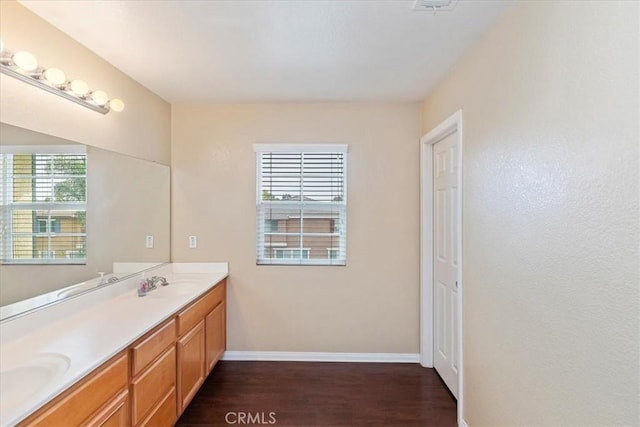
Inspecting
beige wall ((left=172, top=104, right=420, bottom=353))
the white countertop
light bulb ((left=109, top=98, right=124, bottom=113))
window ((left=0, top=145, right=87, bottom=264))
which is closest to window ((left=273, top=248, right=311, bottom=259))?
beige wall ((left=172, top=104, right=420, bottom=353))

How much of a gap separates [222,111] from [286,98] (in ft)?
2.20

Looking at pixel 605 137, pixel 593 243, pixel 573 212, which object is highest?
pixel 605 137

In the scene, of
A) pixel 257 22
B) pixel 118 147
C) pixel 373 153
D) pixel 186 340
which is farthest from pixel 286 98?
pixel 186 340

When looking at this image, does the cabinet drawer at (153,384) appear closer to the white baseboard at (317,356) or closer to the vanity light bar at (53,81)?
the white baseboard at (317,356)

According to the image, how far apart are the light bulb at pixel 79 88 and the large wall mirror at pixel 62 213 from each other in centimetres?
30

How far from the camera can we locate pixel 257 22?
1779 mm

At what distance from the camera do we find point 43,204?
1.89 metres

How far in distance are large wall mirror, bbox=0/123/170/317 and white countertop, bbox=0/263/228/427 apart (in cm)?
12

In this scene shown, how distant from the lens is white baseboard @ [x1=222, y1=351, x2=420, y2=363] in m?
3.14

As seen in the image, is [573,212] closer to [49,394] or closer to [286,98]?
[49,394]

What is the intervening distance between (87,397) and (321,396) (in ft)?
5.72

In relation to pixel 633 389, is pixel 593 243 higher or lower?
higher

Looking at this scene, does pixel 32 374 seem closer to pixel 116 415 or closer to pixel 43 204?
pixel 116 415

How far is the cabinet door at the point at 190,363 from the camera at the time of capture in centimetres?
216
